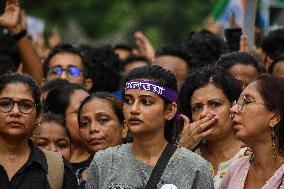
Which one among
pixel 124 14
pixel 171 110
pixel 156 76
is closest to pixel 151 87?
pixel 156 76

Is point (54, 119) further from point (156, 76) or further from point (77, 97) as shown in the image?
point (156, 76)

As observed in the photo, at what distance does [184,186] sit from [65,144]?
220 centimetres

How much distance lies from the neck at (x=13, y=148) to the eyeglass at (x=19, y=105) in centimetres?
21

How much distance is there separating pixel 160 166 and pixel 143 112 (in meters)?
0.41

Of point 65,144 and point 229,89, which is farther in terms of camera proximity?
point 65,144

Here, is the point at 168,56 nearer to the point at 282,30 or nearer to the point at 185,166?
the point at 282,30

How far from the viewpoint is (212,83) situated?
30.5 ft

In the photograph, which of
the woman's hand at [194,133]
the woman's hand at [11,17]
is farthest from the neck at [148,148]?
the woman's hand at [11,17]

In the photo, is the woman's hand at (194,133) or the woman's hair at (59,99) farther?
the woman's hair at (59,99)

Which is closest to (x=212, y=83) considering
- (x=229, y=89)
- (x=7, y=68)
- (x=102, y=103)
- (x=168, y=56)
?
(x=229, y=89)

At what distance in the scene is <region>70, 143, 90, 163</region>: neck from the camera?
33.4ft

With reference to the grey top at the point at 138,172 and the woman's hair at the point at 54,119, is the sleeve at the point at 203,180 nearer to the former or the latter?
the grey top at the point at 138,172

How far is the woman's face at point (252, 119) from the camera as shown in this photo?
320 inches

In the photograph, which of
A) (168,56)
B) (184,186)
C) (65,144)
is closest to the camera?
(184,186)
